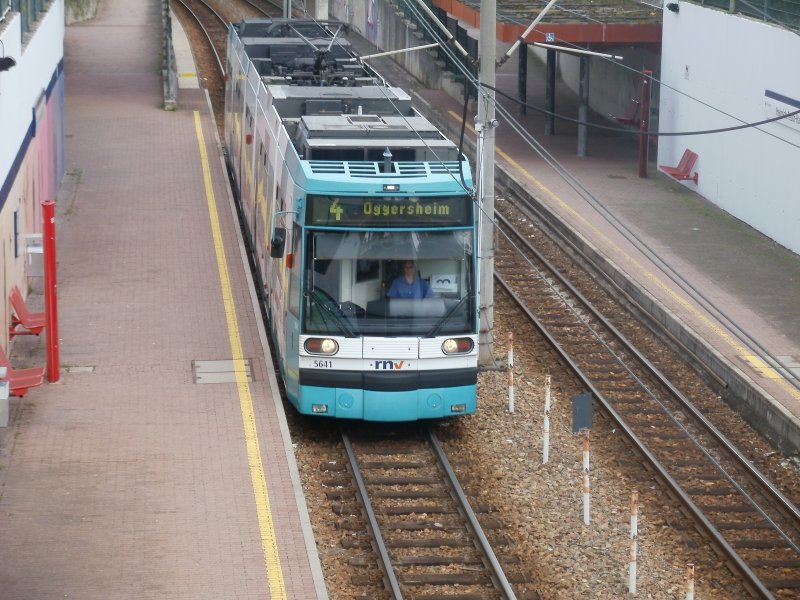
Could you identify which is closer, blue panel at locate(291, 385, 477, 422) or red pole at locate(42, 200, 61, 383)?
blue panel at locate(291, 385, 477, 422)

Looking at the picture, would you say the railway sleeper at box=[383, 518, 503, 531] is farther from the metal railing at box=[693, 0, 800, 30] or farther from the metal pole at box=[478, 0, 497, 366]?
the metal railing at box=[693, 0, 800, 30]

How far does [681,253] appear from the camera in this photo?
23828 mm

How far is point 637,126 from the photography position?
34.5 metres

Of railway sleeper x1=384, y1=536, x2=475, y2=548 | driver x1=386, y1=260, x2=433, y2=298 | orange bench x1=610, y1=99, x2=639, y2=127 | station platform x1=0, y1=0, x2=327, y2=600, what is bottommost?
railway sleeper x1=384, y1=536, x2=475, y2=548

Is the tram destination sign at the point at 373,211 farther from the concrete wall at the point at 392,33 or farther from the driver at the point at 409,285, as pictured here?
the concrete wall at the point at 392,33

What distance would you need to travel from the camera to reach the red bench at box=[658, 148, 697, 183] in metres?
29.0

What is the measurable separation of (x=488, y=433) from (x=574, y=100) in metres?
Answer: 24.9

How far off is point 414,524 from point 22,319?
7.08 m

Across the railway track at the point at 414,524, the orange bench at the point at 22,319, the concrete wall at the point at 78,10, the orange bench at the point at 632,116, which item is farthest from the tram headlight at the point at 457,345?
the concrete wall at the point at 78,10

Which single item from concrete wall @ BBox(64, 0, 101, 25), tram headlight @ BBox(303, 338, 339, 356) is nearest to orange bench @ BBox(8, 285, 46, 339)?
tram headlight @ BBox(303, 338, 339, 356)

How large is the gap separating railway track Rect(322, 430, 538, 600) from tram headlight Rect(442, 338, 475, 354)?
3.85 ft

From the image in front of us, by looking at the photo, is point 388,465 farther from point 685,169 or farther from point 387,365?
point 685,169

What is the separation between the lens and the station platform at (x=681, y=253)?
17469 millimetres

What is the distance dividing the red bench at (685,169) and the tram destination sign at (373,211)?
15246mm
